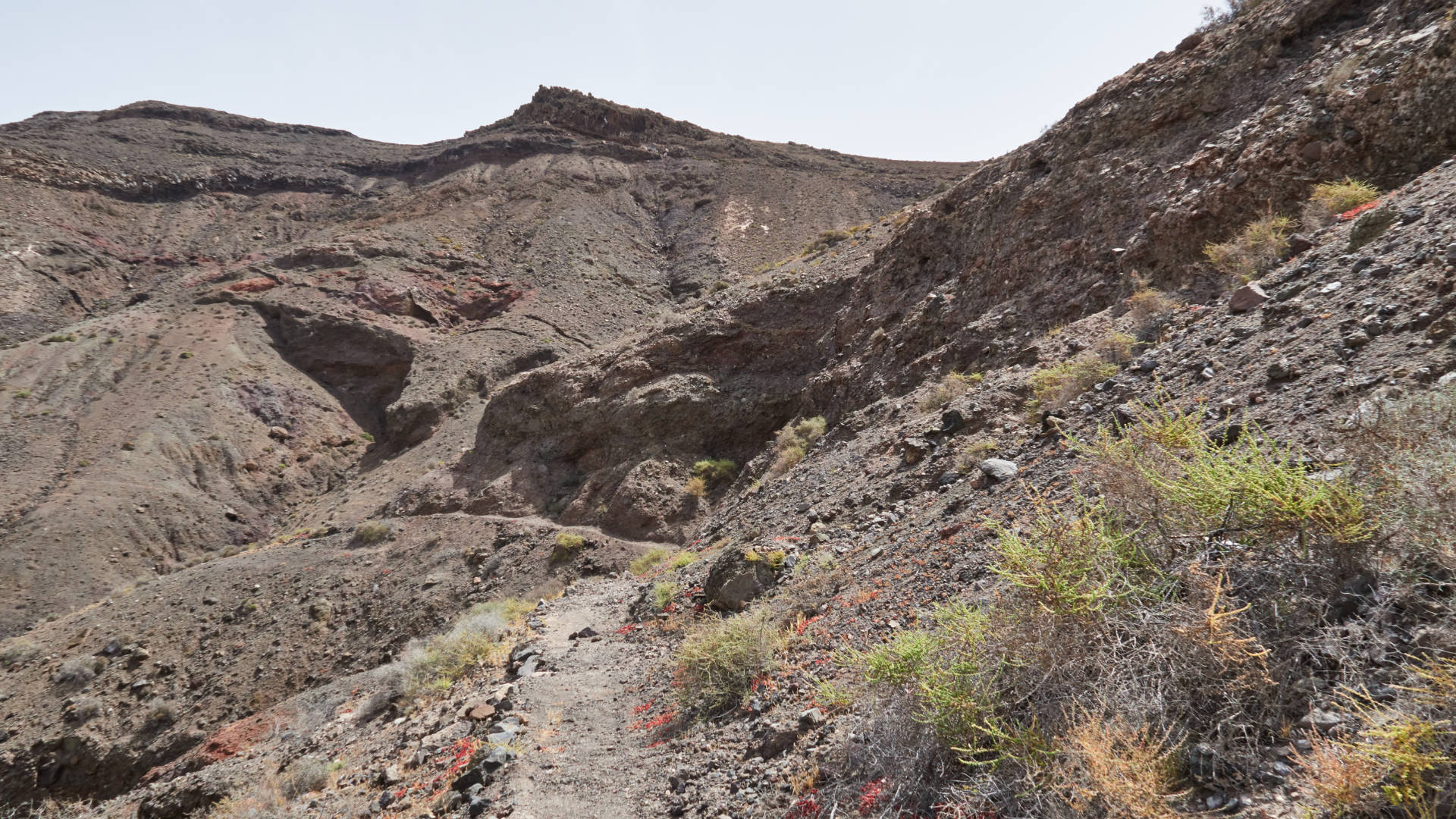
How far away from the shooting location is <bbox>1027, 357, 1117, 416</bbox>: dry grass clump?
7422mm

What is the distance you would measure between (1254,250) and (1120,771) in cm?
817

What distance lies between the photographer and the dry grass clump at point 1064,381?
7422 millimetres

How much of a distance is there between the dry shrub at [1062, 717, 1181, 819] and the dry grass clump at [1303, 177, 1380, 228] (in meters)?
8.04

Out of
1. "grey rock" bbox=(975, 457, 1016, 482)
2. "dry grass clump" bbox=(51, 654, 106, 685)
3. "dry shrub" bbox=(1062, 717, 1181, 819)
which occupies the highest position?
"grey rock" bbox=(975, 457, 1016, 482)

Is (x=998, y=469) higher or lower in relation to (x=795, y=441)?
higher

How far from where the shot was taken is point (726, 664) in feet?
18.5

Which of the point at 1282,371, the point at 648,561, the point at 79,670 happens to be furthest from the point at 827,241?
the point at 79,670

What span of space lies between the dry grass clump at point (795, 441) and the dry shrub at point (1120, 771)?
11137 millimetres

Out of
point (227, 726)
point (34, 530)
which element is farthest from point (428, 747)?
point (34, 530)

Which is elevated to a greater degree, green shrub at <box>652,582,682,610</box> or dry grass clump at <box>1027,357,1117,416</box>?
dry grass clump at <box>1027,357,1117,416</box>

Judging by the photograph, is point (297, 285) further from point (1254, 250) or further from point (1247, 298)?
point (1247, 298)

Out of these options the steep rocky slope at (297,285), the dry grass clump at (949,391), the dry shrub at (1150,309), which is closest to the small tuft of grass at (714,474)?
the dry grass clump at (949,391)

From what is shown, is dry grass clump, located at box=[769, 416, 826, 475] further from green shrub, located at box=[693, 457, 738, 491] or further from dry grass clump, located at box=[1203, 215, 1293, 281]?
dry grass clump, located at box=[1203, 215, 1293, 281]

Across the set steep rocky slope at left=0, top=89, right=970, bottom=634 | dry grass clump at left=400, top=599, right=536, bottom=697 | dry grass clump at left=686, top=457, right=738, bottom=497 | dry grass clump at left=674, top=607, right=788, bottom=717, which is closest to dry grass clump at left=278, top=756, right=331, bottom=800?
dry grass clump at left=400, top=599, right=536, bottom=697
